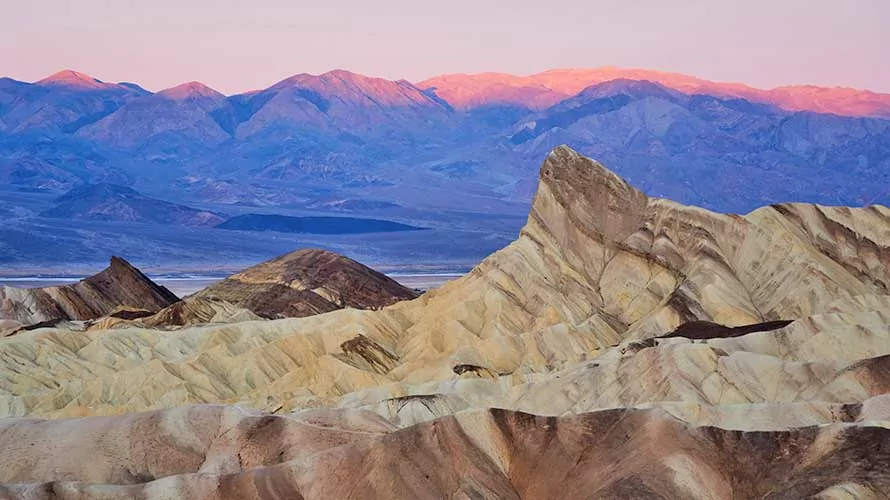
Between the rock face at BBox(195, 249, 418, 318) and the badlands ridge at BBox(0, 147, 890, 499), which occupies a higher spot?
the badlands ridge at BBox(0, 147, 890, 499)

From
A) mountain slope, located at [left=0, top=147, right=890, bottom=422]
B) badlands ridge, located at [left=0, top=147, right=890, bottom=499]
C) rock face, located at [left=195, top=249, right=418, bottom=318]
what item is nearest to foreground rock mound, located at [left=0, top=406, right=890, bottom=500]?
badlands ridge, located at [left=0, top=147, right=890, bottom=499]

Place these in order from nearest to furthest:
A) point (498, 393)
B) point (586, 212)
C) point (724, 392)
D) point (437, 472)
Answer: point (437, 472), point (724, 392), point (498, 393), point (586, 212)

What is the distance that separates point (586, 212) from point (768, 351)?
947 inches

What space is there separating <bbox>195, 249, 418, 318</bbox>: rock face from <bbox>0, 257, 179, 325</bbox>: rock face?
4.87 meters

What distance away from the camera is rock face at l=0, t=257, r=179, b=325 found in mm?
91250

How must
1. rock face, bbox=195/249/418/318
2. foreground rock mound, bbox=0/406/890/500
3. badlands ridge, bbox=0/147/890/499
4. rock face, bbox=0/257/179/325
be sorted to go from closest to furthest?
foreground rock mound, bbox=0/406/890/500 → badlands ridge, bbox=0/147/890/499 → rock face, bbox=0/257/179/325 → rock face, bbox=195/249/418/318

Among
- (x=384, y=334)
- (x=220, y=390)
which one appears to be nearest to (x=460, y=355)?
(x=384, y=334)

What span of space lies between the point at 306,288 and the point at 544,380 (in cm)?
5200

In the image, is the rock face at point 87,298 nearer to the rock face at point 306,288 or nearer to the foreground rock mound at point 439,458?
the rock face at point 306,288

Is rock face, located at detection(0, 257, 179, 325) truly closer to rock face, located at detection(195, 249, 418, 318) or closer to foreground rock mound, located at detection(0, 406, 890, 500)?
rock face, located at detection(195, 249, 418, 318)

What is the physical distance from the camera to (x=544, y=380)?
51.8m

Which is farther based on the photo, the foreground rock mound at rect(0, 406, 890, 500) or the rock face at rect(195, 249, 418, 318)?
the rock face at rect(195, 249, 418, 318)

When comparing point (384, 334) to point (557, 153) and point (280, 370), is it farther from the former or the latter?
point (557, 153)

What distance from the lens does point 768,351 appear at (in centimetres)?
5269
